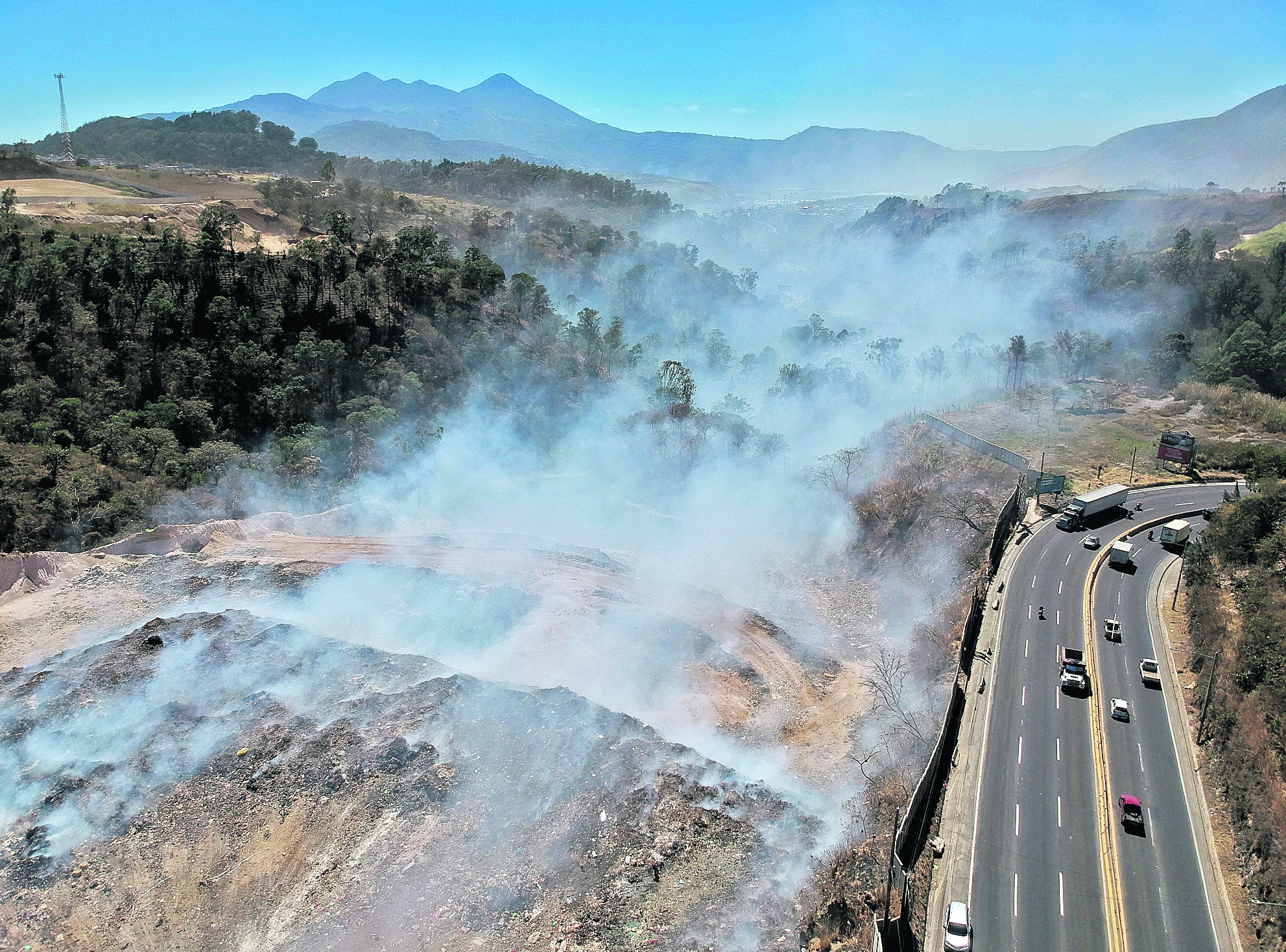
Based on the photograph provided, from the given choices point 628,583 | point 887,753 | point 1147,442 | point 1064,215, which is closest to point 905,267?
point 1064,215

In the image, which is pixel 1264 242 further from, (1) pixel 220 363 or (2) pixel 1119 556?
(1) pixel 220 363

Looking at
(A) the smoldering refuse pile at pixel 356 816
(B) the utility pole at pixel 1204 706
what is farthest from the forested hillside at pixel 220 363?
(B) the utility pole at pixel 1204 706

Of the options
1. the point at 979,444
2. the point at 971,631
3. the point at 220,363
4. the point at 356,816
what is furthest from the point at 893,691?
the point at 220,363

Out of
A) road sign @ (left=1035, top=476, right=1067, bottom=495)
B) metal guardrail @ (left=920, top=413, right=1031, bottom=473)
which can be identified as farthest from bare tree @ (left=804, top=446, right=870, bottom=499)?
road sign @ (left=1035, top=476, right=1067, bottom=495)

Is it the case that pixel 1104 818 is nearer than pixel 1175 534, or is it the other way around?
pixel 1104 818

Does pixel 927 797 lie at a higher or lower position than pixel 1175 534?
lower
